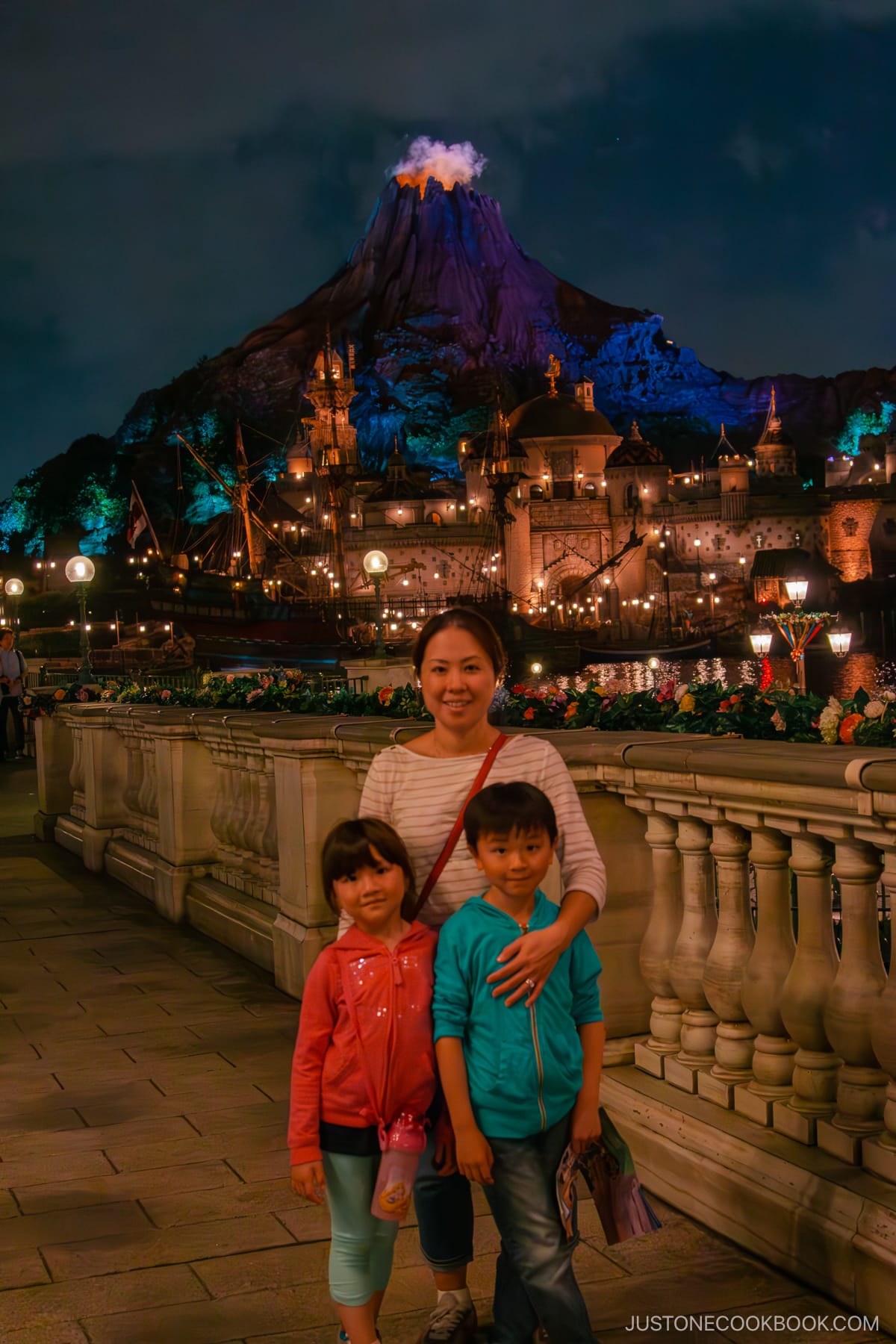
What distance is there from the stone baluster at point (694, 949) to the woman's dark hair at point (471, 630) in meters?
1.08

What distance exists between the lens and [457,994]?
2.91 metres

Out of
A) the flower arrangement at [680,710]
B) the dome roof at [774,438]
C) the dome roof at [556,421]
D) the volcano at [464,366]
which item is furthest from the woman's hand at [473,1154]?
the volcano at [464,366]

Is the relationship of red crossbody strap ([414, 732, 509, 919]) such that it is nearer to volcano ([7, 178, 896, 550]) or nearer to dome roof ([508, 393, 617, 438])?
dome roof ([508, 393, 617, 438])

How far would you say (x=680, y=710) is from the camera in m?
5.25

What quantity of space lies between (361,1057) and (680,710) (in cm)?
262

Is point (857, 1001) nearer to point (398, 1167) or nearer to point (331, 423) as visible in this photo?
Result: point (398, 1167)

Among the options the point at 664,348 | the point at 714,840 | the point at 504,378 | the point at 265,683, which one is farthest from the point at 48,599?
the point at 664,348

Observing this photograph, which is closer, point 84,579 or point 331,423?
point 84,579

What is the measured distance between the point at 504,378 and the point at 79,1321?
167138mm

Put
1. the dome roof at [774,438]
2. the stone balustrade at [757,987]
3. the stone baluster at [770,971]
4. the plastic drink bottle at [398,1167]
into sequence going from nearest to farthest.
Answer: the plastic drink bottle at [398,1167], the stone balustrade at [757,987], the stone baluster at [770,971], the dome roof at [774,438]

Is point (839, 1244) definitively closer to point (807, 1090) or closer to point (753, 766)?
point (807, 1090)

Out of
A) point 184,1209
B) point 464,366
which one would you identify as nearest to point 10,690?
point 184,1209

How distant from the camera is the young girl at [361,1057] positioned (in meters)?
2.99

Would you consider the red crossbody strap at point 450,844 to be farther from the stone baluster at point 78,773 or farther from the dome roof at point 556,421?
the dome roof at point 556,421
